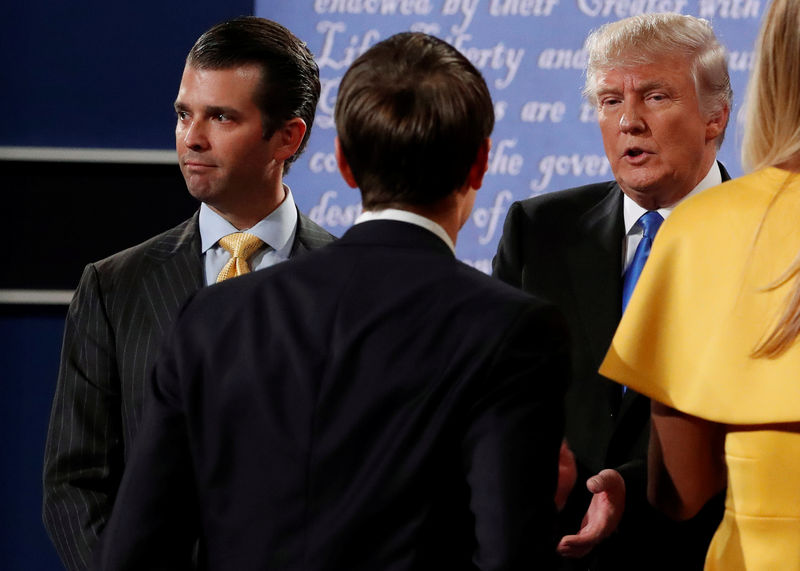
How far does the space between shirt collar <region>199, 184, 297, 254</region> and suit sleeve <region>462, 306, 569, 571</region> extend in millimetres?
956

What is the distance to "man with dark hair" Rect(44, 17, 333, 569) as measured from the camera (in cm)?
190

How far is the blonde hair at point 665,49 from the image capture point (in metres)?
2.22

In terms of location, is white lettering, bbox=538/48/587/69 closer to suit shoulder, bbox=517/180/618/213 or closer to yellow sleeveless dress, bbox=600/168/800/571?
suit shoulder, bbox=517/180/618/213

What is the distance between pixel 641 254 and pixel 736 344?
848 mm

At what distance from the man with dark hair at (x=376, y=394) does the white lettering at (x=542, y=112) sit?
7.14ft

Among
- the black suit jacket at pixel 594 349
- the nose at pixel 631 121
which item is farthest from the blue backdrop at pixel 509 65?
the nose at pixel 631 121

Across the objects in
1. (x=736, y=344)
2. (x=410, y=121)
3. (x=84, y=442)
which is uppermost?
(x=410, y=121)

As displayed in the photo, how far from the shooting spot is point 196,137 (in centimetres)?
203

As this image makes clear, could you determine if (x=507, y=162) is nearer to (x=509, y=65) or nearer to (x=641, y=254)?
(x=509, y=65)

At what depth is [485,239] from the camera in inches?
137

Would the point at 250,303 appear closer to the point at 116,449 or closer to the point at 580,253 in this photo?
the point at 116,449

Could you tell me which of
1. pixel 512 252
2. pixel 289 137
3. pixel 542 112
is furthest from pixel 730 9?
pixel 289 137

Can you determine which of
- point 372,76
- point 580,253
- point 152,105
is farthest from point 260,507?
point 152,105

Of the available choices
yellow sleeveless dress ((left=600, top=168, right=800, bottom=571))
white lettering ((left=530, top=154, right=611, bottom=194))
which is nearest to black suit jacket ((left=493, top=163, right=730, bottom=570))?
yellow sleeveless dress ((left=600, top=168, right=800, bottom=571))
